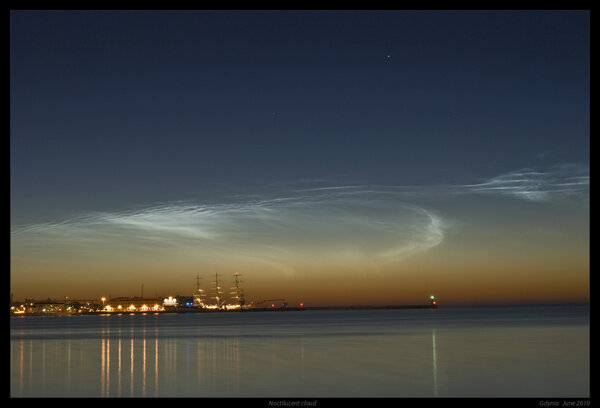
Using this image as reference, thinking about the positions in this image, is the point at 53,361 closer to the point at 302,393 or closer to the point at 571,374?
the point at 302,393
